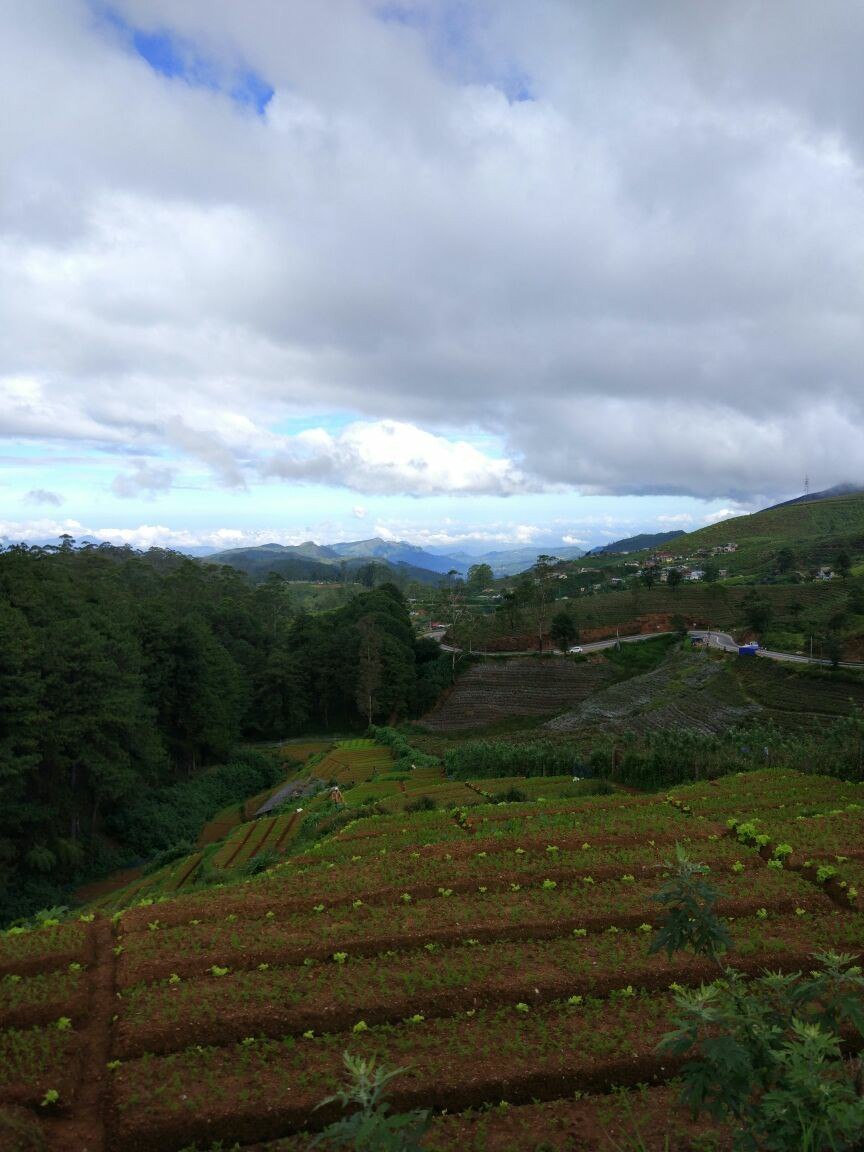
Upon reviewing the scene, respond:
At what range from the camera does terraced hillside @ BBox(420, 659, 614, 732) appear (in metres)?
53.5

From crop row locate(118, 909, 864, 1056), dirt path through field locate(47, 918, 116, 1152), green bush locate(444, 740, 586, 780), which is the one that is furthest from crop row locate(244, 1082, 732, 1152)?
green bush locate(444, 740, 586, 780)

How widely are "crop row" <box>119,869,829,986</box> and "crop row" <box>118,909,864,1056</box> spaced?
11.1 inches

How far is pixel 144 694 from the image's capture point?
40.2 metres

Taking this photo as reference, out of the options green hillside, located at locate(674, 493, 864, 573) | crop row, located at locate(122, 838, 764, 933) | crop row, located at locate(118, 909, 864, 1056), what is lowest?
crop row, located at locate(122, 838, 764, 933)

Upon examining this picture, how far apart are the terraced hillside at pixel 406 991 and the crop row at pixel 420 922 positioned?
0.15 ft

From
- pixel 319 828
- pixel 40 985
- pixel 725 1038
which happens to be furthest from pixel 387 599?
pixel 725 1038

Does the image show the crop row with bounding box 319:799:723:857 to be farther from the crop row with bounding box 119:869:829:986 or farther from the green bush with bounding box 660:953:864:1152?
the green bush with bounding box 660:953:864:1152

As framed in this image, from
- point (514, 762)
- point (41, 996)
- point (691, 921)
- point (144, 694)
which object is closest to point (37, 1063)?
point (41, 996)

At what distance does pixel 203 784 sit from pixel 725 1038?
1683 inches

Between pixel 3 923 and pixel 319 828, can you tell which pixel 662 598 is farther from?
pixel 3 923

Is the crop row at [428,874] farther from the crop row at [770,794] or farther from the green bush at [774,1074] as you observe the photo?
the green bush at [774,1074]

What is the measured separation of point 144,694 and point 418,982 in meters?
34.6

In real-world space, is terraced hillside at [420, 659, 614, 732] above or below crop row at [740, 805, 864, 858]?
below

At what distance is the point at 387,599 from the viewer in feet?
227
